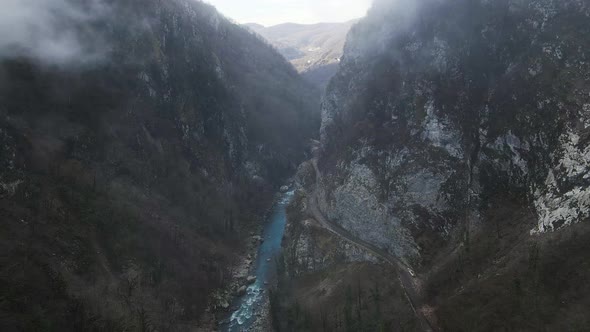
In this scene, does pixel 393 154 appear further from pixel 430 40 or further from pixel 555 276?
pixel 555 276

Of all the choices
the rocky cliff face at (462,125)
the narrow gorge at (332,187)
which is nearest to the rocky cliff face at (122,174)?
the narrow gorge at (332,187)

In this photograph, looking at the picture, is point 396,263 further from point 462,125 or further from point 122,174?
point 122,174

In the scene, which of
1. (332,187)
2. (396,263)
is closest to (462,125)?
(396,263)

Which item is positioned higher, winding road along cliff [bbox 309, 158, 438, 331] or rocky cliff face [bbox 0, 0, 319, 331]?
rocky cliff face [bbox 0, 0, 319, 331]

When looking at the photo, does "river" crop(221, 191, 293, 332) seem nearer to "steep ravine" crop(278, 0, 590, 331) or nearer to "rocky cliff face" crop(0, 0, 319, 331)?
"rocky cliff face" crop(0, 0, 319, 331)

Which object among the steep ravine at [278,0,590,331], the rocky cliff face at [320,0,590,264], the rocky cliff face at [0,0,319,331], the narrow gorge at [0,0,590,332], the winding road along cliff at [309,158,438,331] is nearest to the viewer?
the steep ravine at [278,0,590,331]

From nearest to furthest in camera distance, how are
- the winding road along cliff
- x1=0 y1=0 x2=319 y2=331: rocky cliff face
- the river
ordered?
the winding road along cliff < x1=0 y1=0 x2=319 y2=331: rocky cliff face < the river

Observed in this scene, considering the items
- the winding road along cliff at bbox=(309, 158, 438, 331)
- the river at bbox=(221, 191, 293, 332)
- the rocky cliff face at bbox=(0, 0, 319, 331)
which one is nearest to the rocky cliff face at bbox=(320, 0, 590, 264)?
the winding road along cliff at bbox=(309, 158, 438, 331)
